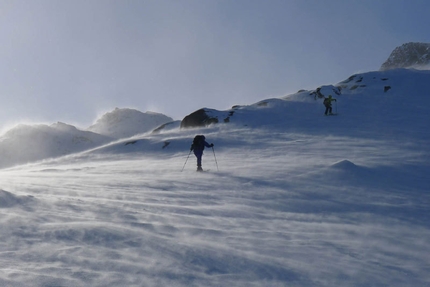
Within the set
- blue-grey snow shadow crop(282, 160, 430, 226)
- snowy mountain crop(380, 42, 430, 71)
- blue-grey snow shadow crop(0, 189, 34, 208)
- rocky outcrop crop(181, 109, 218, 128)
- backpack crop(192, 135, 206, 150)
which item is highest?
snowy mountain crop(380, 42, 430, 71)

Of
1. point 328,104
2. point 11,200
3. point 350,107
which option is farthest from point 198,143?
point 350,107

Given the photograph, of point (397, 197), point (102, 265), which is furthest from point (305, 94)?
point (102, 265)

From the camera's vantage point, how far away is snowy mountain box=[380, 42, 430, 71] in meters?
79.7

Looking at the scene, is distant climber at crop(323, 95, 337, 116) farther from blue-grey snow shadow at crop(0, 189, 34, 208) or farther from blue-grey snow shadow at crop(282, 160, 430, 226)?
blue-grey snow shadow at crop(0, 189, 34, 208)

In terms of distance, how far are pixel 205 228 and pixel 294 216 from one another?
1973mm

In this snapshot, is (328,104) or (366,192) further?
(328,104)

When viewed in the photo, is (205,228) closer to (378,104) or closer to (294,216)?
(294,216)

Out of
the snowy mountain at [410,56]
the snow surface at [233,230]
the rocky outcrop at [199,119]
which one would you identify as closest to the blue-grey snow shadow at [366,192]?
the snow surface at [233,230]

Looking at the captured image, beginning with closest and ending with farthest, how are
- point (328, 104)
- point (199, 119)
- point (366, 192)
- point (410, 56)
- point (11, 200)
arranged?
1. point (11, 200)
2. point (366, 192)
3. point (328, 104)
4. point (199, 119)
5. point (410, 56)

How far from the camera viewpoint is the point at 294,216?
6426 mm

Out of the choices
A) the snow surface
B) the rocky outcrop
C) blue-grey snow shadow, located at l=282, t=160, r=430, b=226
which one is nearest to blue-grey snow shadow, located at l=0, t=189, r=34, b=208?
the snow surface

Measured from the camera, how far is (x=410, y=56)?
8419 centimetres

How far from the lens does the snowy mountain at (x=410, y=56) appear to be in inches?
3139

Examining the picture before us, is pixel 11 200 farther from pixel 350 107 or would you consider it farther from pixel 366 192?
pixel 350 107
